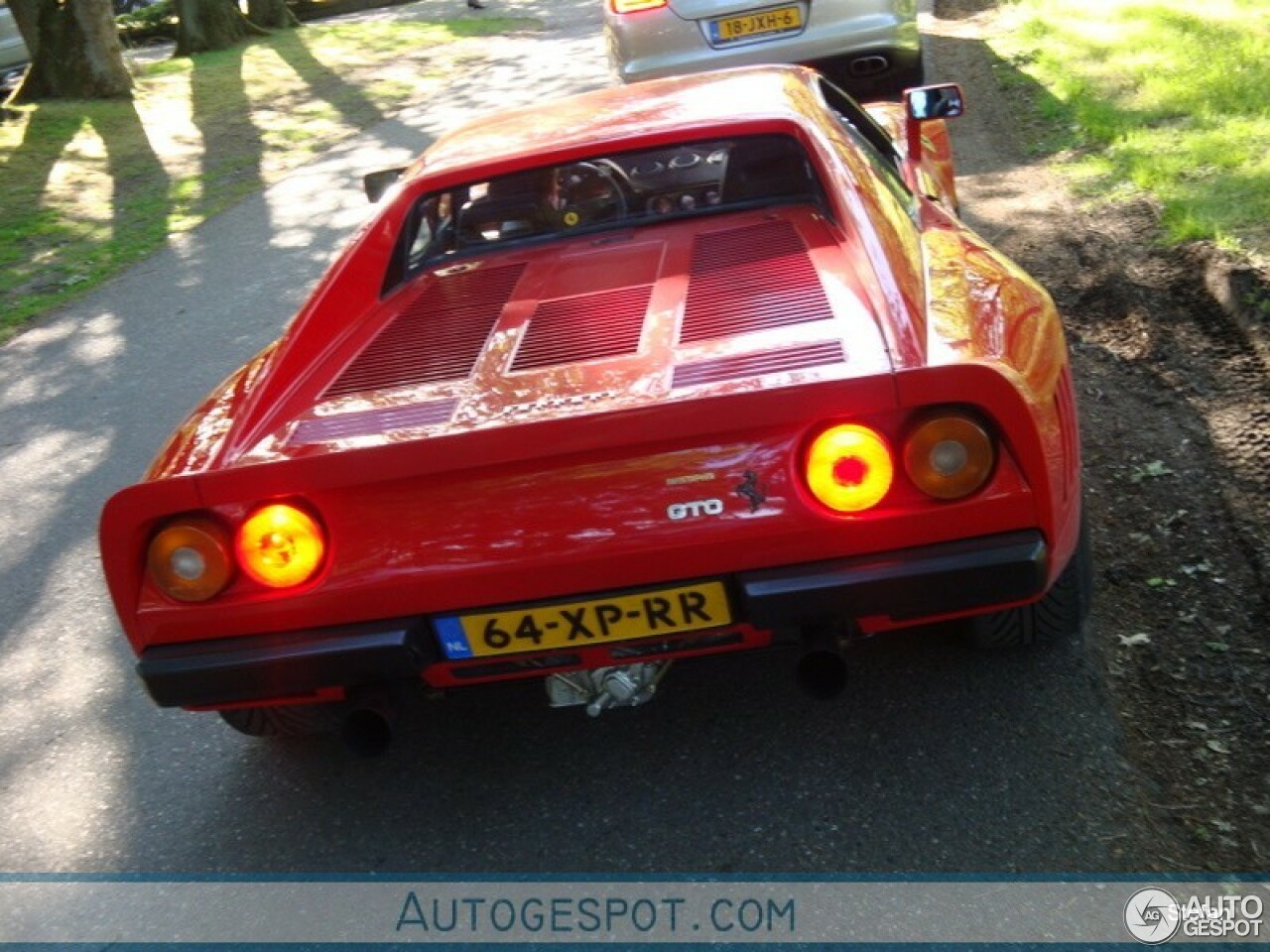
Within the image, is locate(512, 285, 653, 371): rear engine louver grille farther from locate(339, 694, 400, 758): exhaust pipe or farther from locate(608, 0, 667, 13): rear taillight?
locate(608, 0, 667, 13): rear taillight

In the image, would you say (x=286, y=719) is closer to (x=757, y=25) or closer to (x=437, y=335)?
(x=437, y=335)

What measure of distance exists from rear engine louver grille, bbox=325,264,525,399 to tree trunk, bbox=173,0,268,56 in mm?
17384

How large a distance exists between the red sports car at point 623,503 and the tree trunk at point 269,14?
1981 centimetres

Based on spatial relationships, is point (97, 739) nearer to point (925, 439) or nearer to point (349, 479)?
point (349, 479)

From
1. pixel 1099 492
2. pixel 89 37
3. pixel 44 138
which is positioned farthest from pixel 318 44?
pixel 1099 492

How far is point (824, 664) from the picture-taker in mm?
2668

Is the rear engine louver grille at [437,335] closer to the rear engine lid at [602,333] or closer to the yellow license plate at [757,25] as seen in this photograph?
the rear engine lid at [602,333]

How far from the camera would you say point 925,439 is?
8.30 feet

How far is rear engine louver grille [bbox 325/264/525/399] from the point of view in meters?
3.08

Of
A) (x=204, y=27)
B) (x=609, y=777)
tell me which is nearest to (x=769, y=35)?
(x=609, y=777)

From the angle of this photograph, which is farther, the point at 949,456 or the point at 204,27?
the point at 204,27

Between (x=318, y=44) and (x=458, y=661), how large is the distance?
18.0 metres

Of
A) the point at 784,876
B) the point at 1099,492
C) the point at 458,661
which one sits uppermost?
the point at 458,661

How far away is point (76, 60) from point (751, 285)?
14313 mm
